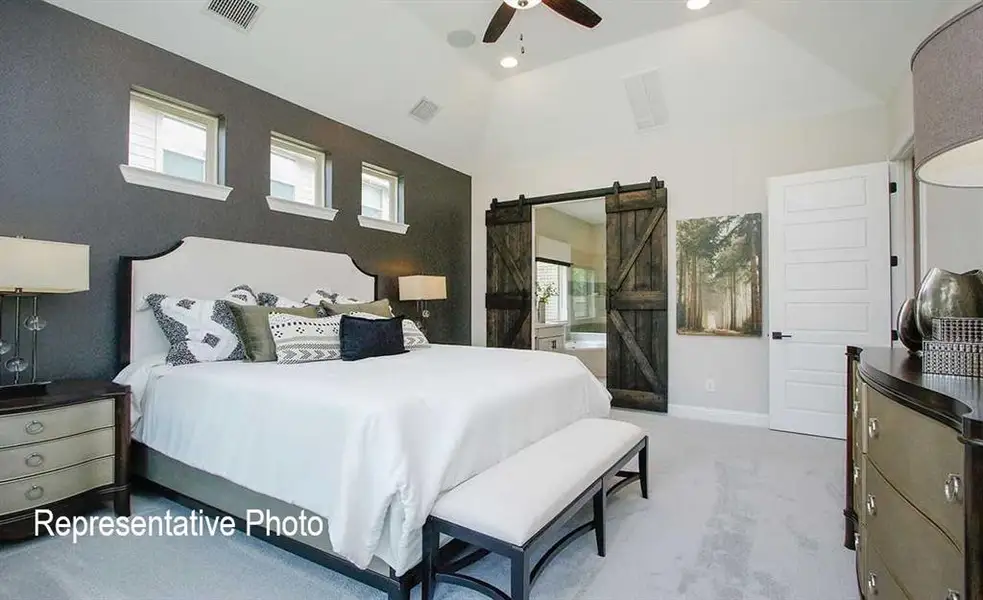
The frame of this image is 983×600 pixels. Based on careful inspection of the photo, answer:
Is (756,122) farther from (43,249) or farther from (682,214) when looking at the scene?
(43,249)

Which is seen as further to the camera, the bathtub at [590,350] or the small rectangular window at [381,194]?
the bathtub at [590,350]

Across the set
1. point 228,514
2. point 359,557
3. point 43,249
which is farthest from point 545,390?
point 43,249

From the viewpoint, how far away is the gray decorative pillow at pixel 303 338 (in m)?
2.84

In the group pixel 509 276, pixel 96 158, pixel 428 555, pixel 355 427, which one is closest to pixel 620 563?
pixel 428 555

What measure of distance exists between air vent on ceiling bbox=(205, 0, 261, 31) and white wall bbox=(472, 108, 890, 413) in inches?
128

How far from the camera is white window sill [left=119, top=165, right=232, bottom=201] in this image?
3.03 metres

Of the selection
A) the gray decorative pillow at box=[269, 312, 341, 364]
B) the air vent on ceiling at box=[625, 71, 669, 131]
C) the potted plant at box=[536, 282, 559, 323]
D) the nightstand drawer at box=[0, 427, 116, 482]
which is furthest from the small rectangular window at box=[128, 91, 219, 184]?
the potted plant at box=[536, 282, 559, 323]

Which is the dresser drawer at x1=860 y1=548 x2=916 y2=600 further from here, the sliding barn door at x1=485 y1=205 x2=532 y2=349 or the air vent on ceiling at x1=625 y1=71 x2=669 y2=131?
the sliding barn door at x1=485 y1=205 x2=532 y2=349

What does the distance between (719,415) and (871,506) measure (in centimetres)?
336

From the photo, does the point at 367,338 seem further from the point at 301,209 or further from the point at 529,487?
the point at 529,487

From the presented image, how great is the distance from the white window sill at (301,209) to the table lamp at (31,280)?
5.05 ft

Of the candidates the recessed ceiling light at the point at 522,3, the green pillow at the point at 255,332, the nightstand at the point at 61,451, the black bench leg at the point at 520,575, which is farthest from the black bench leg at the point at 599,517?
the recessed ceiling light at the point at 522,3

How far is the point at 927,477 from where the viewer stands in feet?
3.21

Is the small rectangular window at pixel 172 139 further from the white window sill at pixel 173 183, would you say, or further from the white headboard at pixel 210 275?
the white headboard at pixel 210 275
